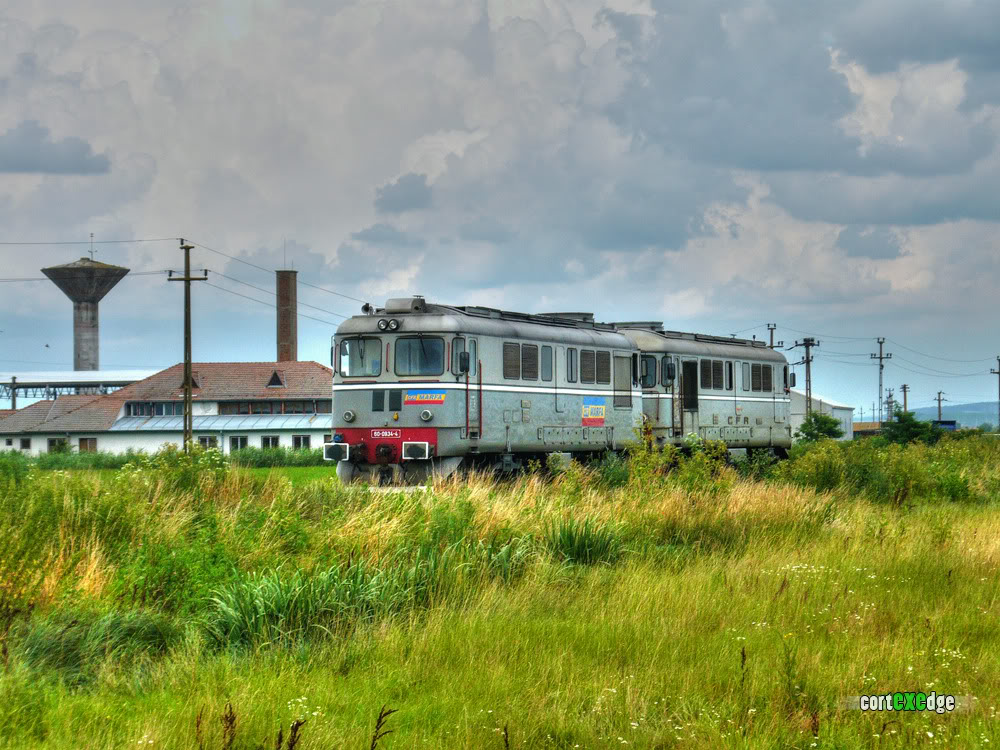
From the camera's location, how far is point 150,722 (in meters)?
7.02

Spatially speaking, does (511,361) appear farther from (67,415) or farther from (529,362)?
(67,415)

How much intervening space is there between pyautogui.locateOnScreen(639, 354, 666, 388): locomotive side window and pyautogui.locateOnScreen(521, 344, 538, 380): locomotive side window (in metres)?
5.60

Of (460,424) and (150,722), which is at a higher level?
(460,424)

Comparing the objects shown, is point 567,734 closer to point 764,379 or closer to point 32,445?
point 764,379

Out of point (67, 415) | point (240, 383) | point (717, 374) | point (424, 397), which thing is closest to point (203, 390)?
point (240, 383)

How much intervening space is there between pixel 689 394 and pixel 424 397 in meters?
10.8

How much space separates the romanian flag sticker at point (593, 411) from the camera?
91.5ft

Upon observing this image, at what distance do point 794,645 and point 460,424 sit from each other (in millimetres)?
15516

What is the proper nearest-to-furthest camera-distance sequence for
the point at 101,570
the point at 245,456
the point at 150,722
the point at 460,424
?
the point at 150,722
the point at 101,570
the point at 460,424
the point at 245,456

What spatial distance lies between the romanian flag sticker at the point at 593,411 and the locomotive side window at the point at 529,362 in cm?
235

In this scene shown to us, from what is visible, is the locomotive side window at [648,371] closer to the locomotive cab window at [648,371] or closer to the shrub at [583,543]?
the locomotive cab window at [648,371]

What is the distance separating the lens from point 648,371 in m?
30.9

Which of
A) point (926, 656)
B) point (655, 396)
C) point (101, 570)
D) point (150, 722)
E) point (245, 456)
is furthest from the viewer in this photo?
point (245, 456)

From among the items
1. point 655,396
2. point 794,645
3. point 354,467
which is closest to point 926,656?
point 794,645
